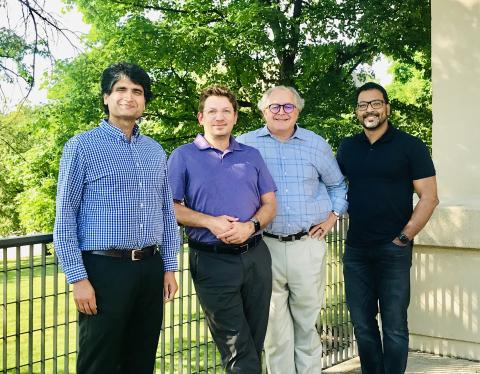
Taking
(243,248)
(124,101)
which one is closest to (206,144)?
(243,248)

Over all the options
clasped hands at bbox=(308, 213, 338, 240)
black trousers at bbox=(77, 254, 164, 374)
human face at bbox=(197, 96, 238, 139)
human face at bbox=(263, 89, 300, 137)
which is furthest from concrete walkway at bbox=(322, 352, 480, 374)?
black trousers at bbox=(77, 254, 164, 374)

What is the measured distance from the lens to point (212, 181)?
330cm

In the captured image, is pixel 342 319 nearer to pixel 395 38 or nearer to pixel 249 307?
pixel 249 307

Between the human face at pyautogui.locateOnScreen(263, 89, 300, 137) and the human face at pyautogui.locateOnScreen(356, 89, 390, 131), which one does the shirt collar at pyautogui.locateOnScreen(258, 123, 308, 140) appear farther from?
the human face at pyautogui.locateOnScreen(356, 89, 390, 131)

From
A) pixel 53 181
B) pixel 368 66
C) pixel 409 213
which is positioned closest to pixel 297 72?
pixel 368 66

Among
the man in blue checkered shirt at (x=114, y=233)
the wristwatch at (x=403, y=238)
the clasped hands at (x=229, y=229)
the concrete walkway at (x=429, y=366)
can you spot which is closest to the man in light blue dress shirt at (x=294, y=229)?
the wristwatch at (x=403, y=238)

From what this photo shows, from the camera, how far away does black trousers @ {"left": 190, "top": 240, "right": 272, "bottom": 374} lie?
3289 mm

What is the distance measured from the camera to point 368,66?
13570 millimetres

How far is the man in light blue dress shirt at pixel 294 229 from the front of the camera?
12.3 feet

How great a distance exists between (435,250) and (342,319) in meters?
0.95

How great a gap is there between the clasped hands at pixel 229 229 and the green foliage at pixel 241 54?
7042 millimetres

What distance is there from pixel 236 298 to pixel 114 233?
87 centimetres

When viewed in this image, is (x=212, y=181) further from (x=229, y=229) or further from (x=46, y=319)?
(x=46, y=319)

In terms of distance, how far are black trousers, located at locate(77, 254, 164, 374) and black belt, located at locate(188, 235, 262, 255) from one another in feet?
1.71
